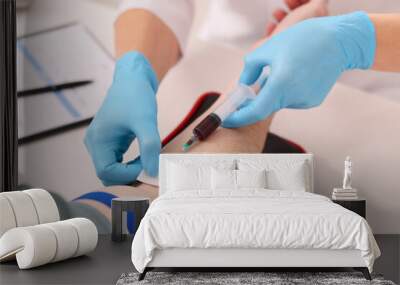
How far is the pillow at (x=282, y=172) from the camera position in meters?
4.71

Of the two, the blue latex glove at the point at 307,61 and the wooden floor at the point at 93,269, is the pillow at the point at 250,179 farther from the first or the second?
the wooden floor at the point at 93,269

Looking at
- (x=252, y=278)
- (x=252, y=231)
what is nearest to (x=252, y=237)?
(x=252, y=231)

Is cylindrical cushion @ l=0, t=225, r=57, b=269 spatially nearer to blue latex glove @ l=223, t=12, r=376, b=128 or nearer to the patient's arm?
the patient's arm

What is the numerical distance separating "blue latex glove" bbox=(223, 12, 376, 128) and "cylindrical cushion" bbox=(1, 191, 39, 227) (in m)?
1.65

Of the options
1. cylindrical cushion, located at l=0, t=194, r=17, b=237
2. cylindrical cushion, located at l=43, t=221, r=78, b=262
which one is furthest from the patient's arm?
Result: cylindrical cushion, located at l=0, t=194, r=17, b=237

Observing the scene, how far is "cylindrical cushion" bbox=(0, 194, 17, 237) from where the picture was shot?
3.98 m

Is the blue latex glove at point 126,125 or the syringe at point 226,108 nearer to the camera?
the syringe at point 226,108

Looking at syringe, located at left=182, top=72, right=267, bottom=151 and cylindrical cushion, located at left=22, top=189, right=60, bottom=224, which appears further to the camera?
syringe, located at left=182, top=72, right=267, bottom=151

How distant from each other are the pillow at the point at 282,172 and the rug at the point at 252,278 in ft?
3.57

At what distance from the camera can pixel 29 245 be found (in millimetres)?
3785

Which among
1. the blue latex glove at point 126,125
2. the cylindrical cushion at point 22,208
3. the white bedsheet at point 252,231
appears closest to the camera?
the white bedsheet at point 252,231

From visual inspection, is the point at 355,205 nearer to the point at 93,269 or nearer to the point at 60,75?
the point at 93,269

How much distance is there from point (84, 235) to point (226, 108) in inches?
60.7

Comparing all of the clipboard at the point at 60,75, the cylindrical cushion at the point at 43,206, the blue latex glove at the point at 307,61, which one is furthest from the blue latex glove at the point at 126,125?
the cylindrical cushion at the point at 43,206
